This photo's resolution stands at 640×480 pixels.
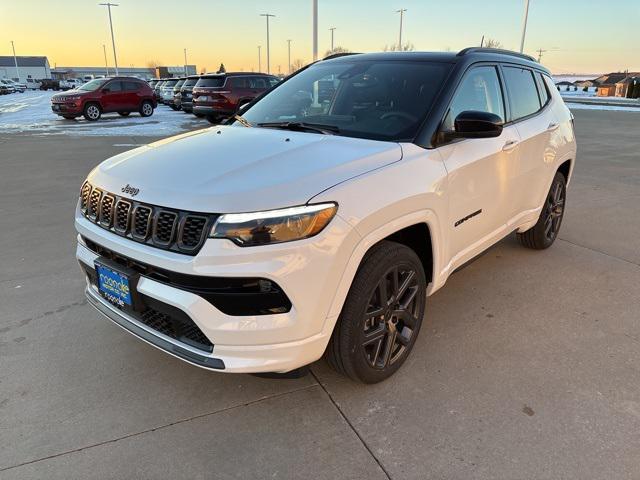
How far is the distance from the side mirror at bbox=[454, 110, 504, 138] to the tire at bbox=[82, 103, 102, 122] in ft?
69.2

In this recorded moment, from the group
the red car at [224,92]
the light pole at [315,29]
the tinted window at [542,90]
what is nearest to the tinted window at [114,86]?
the red car at [224,92]

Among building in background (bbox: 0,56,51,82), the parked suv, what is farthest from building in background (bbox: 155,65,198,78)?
the parked suv

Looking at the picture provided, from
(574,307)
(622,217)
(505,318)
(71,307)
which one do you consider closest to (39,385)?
(71,307)

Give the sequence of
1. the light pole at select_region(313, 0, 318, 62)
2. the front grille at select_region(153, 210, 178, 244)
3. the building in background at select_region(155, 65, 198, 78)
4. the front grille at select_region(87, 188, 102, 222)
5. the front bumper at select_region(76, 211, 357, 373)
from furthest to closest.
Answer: the building in background at select_region(155, 65, 198, 78) → the light pole at select_region(313, 0, 318, 62) → the front grille at select_region(87, 188, 102, 222) → the front grille at select_region(153, 210, 178, 244) → the front bumper at select_region(76, 211, 357, 373)

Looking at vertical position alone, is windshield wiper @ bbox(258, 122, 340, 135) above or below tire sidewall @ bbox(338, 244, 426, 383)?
above

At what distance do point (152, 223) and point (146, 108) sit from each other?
22.6 meters

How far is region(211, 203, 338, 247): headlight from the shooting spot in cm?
207

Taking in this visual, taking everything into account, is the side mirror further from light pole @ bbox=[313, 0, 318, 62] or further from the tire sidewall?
light pole @ bbox=[313, 0, 318, 62]

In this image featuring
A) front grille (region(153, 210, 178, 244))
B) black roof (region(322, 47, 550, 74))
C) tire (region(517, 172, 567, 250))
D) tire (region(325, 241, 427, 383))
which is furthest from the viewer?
tire (region(517, 172, 567, 250))

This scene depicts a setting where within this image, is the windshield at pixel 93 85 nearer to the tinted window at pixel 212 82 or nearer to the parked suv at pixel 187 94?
the parked suv at pixel 187 94

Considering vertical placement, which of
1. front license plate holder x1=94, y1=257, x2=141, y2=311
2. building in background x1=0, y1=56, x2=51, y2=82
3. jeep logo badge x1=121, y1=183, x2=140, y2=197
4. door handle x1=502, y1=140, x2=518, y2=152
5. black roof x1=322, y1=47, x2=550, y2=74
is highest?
black roof x1=322, y1=47, x2=550, y2=74

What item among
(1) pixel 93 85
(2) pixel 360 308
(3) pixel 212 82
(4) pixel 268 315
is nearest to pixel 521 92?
(2) pixel 360 308

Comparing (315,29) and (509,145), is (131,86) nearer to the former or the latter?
(315,29)

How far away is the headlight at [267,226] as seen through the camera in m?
2.07
